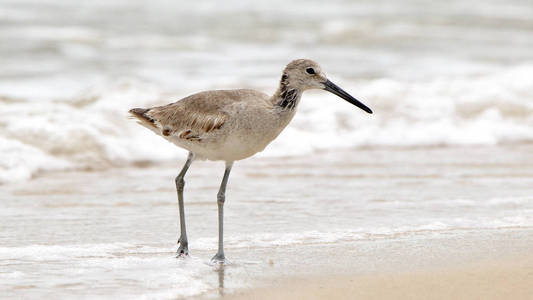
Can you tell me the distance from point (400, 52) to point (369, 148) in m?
6.39

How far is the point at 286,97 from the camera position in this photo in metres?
6.38

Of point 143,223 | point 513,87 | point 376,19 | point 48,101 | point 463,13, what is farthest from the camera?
point 463,13

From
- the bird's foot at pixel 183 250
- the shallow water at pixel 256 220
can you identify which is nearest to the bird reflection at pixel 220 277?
the shallow water at pixel 256 220

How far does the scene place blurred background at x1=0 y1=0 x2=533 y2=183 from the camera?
10320 millimetres

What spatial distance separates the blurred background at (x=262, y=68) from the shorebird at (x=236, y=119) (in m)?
2.98

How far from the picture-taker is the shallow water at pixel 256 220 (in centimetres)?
598

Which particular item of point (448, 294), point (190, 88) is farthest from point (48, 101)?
point (448, 294)

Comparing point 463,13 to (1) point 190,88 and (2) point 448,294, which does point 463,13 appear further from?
(2) point 448,294

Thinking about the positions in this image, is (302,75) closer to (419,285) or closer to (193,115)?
(193,115)

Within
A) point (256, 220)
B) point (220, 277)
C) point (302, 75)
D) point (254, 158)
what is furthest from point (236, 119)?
point (254, 158)

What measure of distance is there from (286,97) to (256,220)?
1.38m

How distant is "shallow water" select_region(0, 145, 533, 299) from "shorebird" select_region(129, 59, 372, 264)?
45 centimetres

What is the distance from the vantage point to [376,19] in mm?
19938

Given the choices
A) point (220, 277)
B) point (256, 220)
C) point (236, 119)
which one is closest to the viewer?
point (220, 277)
